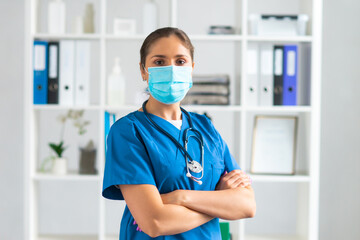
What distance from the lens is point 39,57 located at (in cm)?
254

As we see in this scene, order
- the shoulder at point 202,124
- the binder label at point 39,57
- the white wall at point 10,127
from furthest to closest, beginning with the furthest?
the white wall at point 10,127 < the binder label at point 39,57 < the shoulder at point 202,124

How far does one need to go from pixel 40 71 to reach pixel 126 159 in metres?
1.47

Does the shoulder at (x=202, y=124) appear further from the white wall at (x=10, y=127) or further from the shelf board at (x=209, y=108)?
the white wall at (x=10, y=127)

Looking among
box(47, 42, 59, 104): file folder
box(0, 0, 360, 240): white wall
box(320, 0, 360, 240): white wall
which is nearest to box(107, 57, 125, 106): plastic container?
box(47, 42, 59, 104): file folder

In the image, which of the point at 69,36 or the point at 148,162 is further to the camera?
the point at 69,36

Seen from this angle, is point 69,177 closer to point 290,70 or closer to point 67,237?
point 67,237

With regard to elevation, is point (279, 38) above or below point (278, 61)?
above

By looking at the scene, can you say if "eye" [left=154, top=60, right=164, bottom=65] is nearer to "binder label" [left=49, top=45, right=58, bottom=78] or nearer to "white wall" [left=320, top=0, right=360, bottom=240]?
"binder label" [left=49, top=45, right=58, bottom=78]

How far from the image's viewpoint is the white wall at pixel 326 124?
10.7 ft

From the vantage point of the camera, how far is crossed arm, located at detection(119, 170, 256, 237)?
124cm

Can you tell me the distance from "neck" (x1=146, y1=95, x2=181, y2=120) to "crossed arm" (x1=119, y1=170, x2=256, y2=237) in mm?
255

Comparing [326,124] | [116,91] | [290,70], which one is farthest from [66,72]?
[326,124]

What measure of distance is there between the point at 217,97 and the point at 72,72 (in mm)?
853

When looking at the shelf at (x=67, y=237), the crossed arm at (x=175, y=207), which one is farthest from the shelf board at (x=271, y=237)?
the crossed arm at (x=175, y=207)
